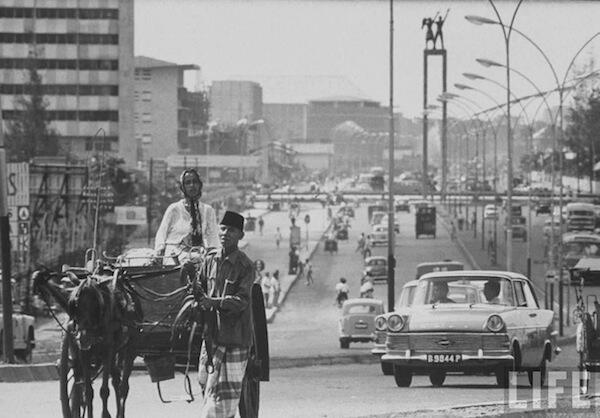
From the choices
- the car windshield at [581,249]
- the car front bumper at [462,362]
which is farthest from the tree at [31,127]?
the car front bumper at [462,362]

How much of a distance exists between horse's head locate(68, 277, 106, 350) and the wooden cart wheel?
40cm

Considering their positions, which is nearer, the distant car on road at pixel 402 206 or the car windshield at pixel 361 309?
the car windshield at pixel 361 309

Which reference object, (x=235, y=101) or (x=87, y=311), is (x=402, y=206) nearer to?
(x=235, y=101)

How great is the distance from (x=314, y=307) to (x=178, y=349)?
208 feet

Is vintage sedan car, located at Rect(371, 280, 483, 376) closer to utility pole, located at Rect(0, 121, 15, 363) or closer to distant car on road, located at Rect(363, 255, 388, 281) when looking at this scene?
utility pole, located at Rect(0, 121, 15, 363)

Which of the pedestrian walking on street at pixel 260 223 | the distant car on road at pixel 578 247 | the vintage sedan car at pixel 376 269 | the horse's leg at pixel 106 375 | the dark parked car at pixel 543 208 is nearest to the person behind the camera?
the horse's leg at pixel 106 375

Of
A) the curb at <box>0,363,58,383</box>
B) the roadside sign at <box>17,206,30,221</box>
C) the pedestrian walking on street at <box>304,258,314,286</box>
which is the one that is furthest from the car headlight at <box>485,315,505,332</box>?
the pedestrian walking on street at <box>304,258,314,286</box>

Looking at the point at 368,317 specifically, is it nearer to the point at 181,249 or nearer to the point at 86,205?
the point at 86,205

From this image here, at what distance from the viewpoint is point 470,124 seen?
Result: 157 m

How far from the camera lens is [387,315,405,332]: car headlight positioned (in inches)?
805

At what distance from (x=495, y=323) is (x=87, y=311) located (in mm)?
7865

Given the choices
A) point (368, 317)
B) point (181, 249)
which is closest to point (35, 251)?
point (368, 317)

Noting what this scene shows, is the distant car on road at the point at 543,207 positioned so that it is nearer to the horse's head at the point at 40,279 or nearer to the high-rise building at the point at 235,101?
the high-rise building at the point at 235,101

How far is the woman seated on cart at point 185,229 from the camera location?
48.6ft
